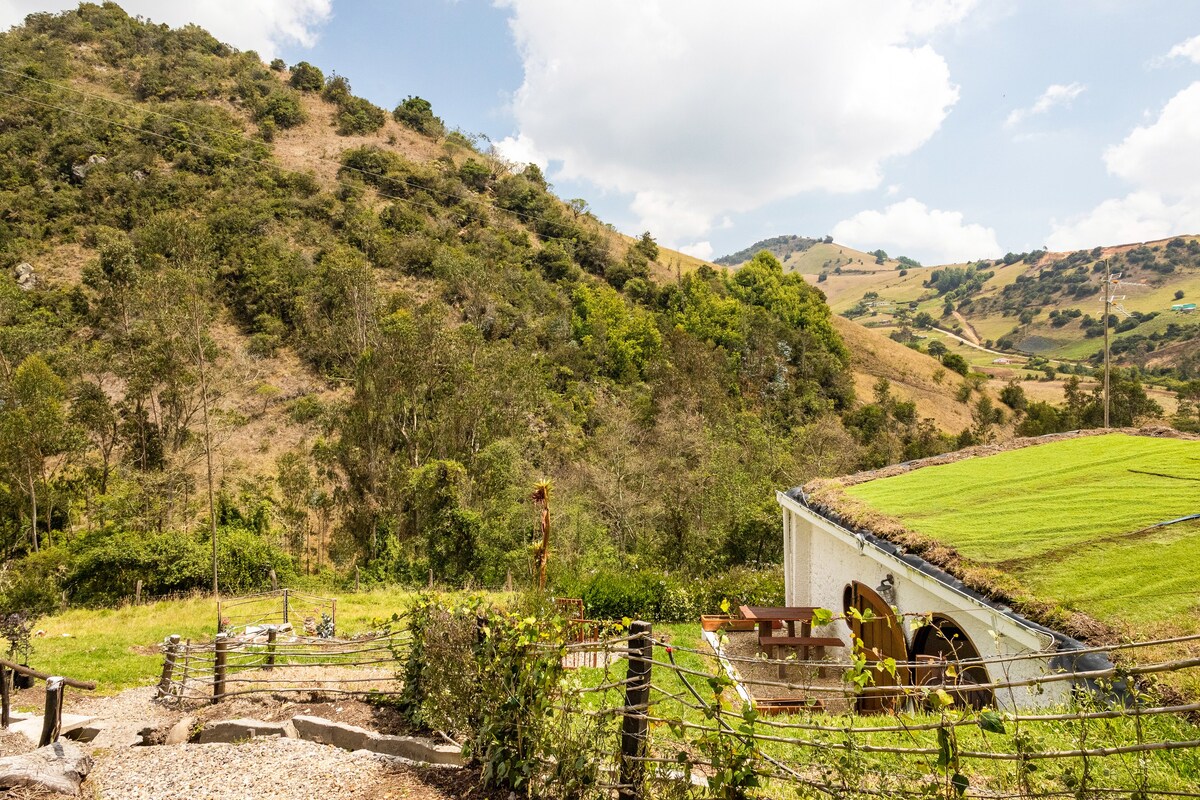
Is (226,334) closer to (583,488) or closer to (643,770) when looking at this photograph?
(583,488)

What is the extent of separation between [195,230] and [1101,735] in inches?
1698

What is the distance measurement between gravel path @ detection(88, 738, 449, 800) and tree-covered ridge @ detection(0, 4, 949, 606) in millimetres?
10205

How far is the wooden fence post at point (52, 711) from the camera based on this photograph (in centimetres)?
586

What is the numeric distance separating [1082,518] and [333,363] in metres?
34.3

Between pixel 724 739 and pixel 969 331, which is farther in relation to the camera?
pixel 969 331

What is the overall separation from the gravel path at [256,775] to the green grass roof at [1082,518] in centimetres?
524

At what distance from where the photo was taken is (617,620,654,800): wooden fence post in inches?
138

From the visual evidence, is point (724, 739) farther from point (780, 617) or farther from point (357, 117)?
point (357, 117)

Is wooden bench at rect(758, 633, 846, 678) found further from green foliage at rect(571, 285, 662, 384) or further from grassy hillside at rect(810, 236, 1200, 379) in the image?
grassy hillside at rect(810, 236, 1200, 379)

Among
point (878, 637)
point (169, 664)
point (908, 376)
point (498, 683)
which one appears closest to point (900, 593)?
point (878, 637)

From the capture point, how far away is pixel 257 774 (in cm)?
479

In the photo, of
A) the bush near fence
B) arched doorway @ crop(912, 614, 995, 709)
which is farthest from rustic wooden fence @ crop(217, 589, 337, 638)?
arched doorway @ crop(912, 614, 995, 709)

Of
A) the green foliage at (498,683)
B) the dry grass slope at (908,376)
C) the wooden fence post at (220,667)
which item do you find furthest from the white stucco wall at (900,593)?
the dry grass slope at (908,376)

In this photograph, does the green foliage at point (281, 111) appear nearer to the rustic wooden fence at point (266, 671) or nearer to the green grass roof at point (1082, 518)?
the rustic wooden fence at point (266, 671)
